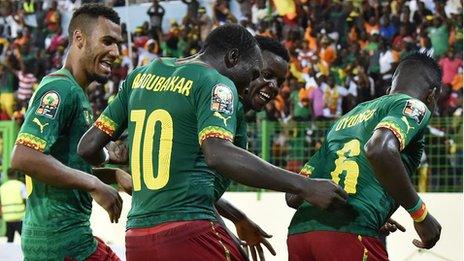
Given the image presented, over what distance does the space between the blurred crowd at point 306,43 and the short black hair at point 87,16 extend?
7.87 m

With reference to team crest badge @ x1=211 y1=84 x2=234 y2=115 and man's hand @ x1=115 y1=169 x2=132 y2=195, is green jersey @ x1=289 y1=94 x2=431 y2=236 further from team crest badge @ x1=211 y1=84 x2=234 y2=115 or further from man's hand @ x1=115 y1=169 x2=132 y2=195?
team crest badge @ x1=211 y1=84 x2=234 y2=115

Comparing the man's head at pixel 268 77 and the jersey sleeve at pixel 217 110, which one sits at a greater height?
the jersey sleeve at pixel 217 110

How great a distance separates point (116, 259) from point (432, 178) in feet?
23.5

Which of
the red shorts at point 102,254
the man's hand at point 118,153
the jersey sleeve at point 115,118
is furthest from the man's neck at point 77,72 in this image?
the jersey sleeve at point 115,118

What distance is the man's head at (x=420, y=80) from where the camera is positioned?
16.3ft

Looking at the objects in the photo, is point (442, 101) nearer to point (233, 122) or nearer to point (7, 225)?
point (7, 225)

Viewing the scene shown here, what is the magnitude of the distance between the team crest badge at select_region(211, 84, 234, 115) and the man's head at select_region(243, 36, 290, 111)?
139cm

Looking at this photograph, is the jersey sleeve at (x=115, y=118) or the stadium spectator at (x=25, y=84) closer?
the jersey sleeve at (x=115, y=118)

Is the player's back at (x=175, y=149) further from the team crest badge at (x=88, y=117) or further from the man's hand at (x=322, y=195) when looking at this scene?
the team crest badge at (x=88, y=117)

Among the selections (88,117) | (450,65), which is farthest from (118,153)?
(450,65)

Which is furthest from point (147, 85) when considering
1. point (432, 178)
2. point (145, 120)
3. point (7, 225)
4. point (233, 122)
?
point (7, 225)

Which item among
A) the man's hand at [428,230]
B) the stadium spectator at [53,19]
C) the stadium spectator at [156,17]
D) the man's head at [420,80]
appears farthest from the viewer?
the stadium spectator at [53,19]

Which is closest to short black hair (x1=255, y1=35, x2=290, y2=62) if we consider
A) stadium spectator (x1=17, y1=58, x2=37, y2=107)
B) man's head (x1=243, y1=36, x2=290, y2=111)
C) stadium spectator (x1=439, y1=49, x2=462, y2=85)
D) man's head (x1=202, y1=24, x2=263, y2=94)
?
man's head (x1=243, y1=36, x2=290, y2=111)

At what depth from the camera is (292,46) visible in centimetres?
1592
